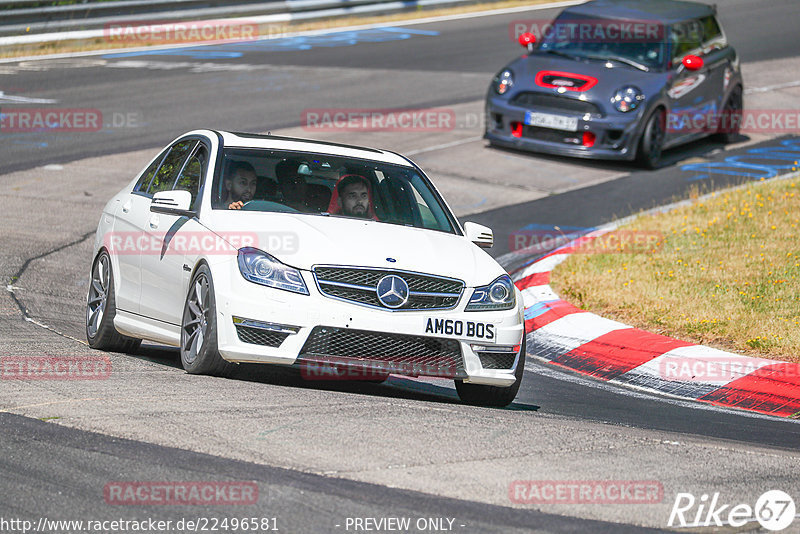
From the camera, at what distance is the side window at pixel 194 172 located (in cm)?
810

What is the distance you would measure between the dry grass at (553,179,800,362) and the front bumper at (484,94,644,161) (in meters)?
2.51

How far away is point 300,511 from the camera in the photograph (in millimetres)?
4836

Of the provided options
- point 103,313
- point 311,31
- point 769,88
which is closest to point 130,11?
point 311,31

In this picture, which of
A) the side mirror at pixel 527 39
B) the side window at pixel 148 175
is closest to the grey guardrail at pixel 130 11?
the side mirror at pixel 527 39

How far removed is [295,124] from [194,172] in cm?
1011

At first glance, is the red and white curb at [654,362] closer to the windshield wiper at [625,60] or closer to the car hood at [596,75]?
the car hood at [596,75]

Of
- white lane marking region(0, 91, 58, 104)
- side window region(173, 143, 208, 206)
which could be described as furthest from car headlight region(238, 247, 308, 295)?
white lane marking region(0, 91, 58, 104)

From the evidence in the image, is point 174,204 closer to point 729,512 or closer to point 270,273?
point 270,273

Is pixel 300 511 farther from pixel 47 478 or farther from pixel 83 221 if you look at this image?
pixel 83 221

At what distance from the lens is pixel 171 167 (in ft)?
28.4

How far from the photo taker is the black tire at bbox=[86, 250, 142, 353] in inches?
332

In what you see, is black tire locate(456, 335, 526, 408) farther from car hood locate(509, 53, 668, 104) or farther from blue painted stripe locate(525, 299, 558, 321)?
car hood locate(509, 53, 668, 104)

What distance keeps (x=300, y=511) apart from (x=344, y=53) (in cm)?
2075

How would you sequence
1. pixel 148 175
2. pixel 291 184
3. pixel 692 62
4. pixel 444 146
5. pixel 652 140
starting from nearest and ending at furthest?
1. pixel 291 184
2. pixel 148 175
3. pixel 652 140
4. pixel 692 62
5. pixel 444 146
